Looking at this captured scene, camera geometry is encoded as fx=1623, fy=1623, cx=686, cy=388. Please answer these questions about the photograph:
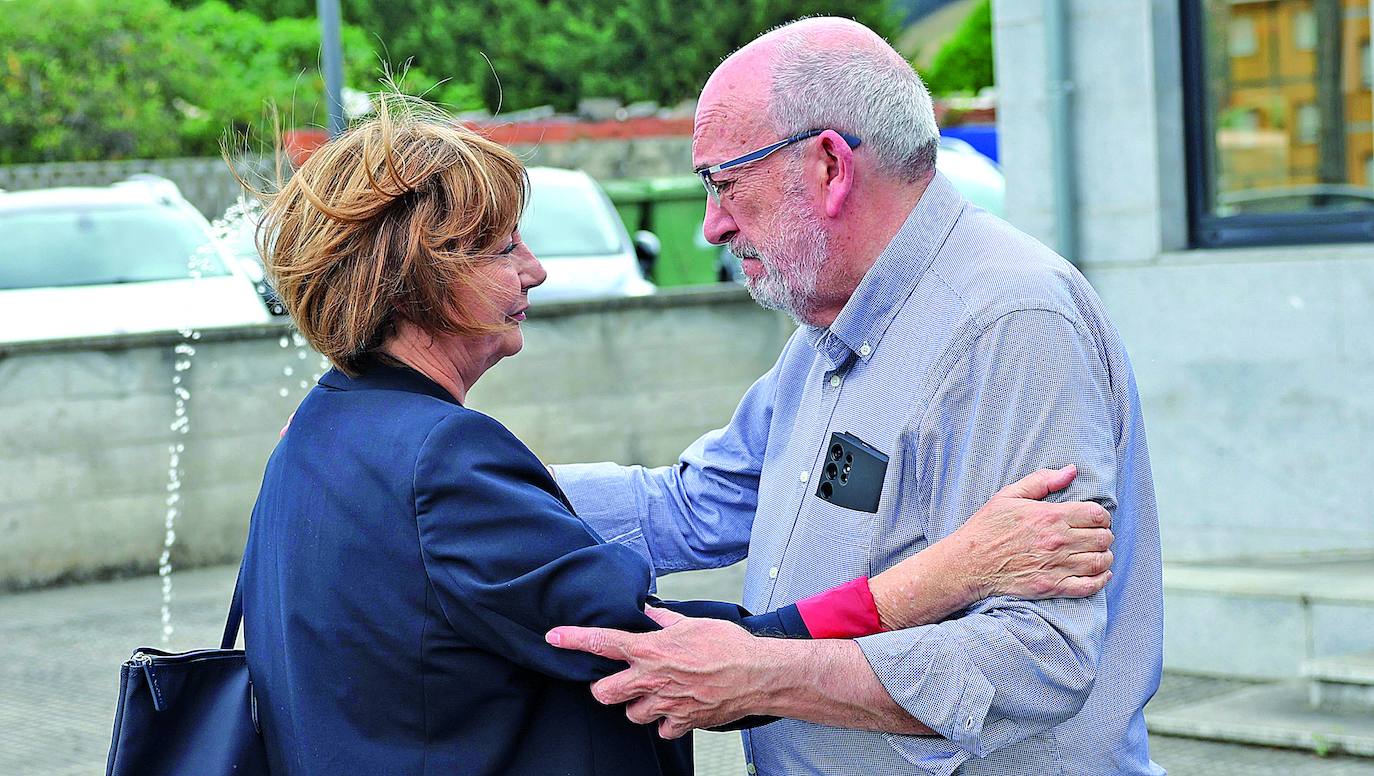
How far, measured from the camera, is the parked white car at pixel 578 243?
43.5ft

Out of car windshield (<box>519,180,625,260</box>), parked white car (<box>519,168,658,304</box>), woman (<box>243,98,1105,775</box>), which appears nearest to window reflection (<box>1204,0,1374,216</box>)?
woman (<box>243,98,1105,775</box>)

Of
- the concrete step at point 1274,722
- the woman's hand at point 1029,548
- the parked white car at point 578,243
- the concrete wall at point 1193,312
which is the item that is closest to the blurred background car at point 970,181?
the parked white car at point 578,243

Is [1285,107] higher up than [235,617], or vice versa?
[1285,107]

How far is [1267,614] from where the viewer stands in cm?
608

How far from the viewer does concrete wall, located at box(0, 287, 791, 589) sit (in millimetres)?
9383

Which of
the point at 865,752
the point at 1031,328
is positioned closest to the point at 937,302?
the point at 1031,328

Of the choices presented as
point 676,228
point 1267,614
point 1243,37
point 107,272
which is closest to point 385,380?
point 1267,614

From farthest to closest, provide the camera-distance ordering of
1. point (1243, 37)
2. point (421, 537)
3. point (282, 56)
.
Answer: point (282, 56), point (1243, 37), point (421, 537)

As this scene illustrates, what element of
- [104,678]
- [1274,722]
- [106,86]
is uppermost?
[106,86]

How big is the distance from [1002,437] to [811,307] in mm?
453

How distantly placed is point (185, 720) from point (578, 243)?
11.6 meters

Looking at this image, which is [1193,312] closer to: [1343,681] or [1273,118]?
[1273,118]

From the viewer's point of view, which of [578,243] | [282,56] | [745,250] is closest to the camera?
[745,250]

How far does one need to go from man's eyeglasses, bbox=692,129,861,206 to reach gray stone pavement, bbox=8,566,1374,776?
11.7ft
